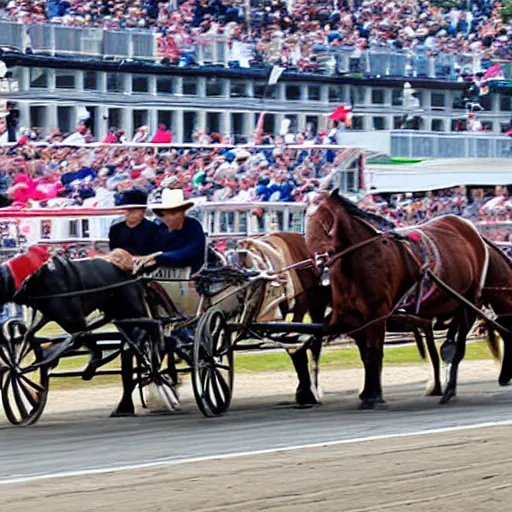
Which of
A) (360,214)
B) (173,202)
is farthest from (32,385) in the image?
(360,214)

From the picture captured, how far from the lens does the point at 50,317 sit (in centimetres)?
1125

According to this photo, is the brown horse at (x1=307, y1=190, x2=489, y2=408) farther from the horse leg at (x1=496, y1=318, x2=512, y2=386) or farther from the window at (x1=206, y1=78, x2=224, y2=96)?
the window at (x1=206, y1=78, x2=224, y2=96)

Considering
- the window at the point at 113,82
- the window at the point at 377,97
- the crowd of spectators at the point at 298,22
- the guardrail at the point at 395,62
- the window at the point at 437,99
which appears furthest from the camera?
the window at the point at 437,99

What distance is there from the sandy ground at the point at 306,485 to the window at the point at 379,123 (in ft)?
83.4

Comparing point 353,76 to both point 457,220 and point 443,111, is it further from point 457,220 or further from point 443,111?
point 457,220

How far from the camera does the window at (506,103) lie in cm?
3756

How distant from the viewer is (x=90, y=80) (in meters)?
27.6

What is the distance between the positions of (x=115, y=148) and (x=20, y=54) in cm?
447

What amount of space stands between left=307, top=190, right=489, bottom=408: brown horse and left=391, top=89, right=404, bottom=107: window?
2177 centimetres

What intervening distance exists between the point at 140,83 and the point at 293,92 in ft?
13.8

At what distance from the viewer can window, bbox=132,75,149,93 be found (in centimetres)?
2852

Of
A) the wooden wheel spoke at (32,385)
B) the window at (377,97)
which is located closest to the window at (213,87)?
the window at (377,97)

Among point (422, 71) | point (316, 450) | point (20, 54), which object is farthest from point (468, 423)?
point (422, 71)

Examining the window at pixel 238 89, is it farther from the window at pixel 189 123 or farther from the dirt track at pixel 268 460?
the dirt track at pixel 268 460
